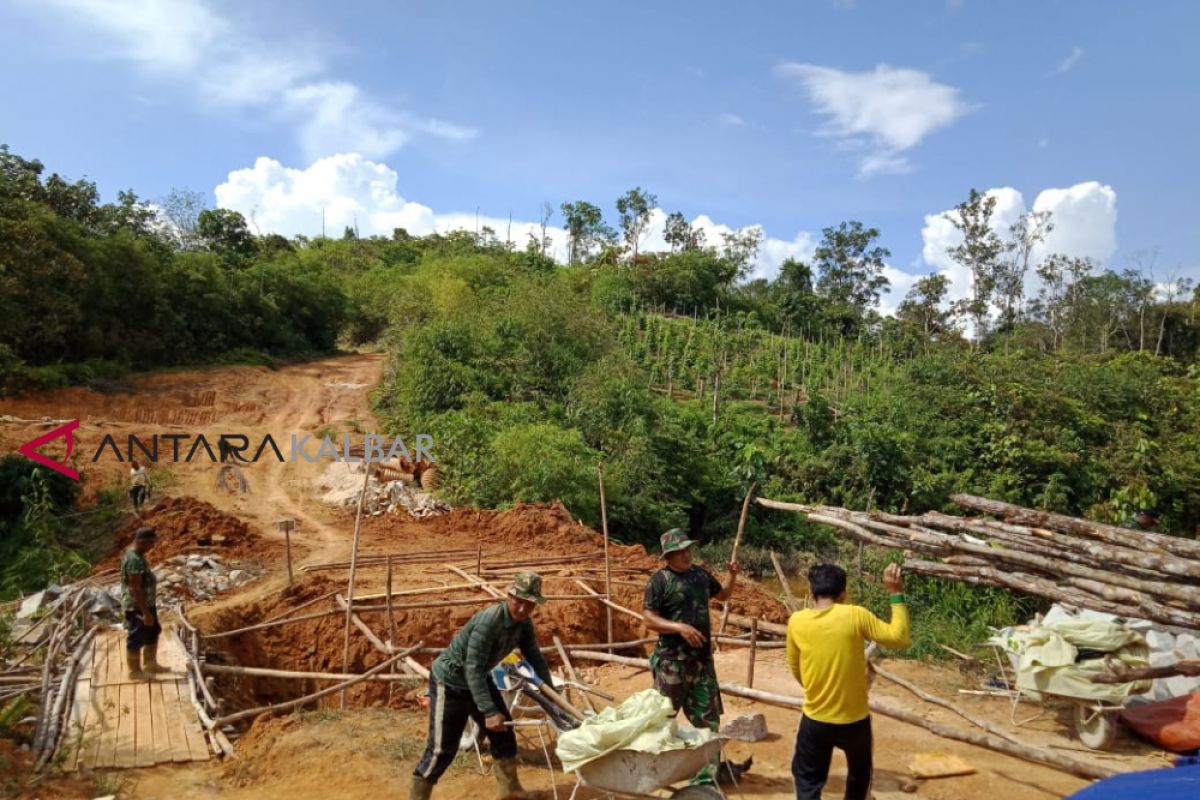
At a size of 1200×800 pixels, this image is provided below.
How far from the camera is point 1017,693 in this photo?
6.21 m

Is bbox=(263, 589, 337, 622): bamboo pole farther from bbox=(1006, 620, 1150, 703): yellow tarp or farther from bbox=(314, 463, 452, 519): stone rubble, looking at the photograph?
bbox=(1006, 620, 1150, 703): yellow tarp

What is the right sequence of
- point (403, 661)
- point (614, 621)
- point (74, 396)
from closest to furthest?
point (403, 661)
point (614, 621)
point (74, 396)

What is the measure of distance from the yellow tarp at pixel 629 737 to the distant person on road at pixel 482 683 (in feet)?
2.46

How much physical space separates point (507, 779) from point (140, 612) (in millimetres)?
3758

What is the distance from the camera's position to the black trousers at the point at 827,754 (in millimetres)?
3637

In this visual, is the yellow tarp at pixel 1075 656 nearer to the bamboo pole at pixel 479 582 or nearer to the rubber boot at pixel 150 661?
the bamboo pole at pixel 479 582

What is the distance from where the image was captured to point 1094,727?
554cm

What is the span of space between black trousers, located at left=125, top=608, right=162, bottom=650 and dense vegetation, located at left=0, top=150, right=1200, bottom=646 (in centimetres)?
787

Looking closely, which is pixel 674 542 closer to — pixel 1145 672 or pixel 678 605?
pixel 678 605

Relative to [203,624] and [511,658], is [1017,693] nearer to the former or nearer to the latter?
[511,658]

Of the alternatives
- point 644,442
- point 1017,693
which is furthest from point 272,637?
point 644,442

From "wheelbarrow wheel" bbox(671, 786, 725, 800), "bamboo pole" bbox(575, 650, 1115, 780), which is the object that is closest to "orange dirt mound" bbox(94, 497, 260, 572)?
"bamboo pole" bbox(575, 650, 1115, 780)

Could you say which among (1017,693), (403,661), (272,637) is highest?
(1017,693)

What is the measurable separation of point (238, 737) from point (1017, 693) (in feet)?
20.4
